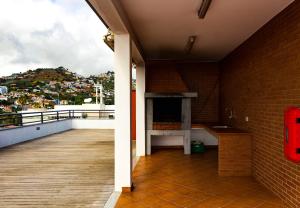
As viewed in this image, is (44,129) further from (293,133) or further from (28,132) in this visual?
(293,133)

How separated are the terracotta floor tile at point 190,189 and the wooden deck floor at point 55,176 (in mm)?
534

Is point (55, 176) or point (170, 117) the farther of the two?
point (170, 117)

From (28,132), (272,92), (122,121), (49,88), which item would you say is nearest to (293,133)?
(272,92)

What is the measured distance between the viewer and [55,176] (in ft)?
13.2

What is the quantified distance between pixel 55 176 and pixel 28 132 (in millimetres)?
4832

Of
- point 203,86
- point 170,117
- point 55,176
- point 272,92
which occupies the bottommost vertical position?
point 55,176

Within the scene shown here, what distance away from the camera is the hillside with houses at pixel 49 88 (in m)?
16.7

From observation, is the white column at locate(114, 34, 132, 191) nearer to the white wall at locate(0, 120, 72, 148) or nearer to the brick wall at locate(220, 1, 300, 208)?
the brick wall at locate(220, 1, 300, 208)

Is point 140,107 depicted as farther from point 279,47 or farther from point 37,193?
point 279,47

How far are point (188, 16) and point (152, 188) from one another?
8.30 feet

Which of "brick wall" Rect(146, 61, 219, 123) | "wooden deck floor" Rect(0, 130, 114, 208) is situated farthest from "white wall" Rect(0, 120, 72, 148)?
"brick wall" Rect(146, 61, 219, 123)

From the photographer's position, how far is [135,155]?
567cm

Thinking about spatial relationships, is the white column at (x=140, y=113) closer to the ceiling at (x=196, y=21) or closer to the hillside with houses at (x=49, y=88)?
the ceiling at (x=196, y=21)

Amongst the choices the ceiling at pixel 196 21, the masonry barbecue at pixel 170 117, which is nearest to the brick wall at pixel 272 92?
the ceiling at pixel 196 21
